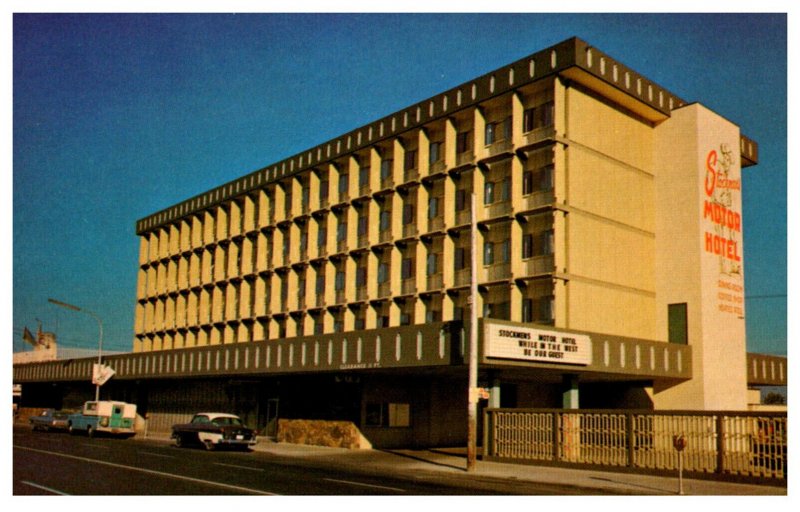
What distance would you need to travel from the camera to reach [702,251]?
3825cm

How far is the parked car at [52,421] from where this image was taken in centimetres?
5092

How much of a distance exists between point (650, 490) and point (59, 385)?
6438cm

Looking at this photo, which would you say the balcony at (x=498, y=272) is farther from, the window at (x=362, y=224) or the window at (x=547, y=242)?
the window at (x=362, y=224)

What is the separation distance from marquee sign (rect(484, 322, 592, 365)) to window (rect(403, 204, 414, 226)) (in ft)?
50.5

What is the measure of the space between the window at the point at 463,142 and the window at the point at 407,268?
679 cm

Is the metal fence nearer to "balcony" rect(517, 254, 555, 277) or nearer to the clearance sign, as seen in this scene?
"balcony" rect(517, 254, 555, 277)

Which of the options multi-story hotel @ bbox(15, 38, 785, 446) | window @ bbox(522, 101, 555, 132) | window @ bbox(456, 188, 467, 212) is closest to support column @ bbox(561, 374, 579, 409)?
multi-story hotel @ bbox(15, 38, 785, 446)

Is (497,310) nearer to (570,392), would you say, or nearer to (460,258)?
A: (460,258)

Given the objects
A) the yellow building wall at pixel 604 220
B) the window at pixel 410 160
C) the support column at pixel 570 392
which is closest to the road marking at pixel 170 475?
the support column at pixel 570 392

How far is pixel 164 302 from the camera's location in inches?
2677

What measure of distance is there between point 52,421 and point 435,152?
30453mm

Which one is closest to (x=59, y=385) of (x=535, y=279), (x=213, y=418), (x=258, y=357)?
(x=258, y=357)

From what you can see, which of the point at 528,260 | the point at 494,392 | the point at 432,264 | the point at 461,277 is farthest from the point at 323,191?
the point at 494,392

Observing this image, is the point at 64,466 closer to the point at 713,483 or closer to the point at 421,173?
the point at 713,483
